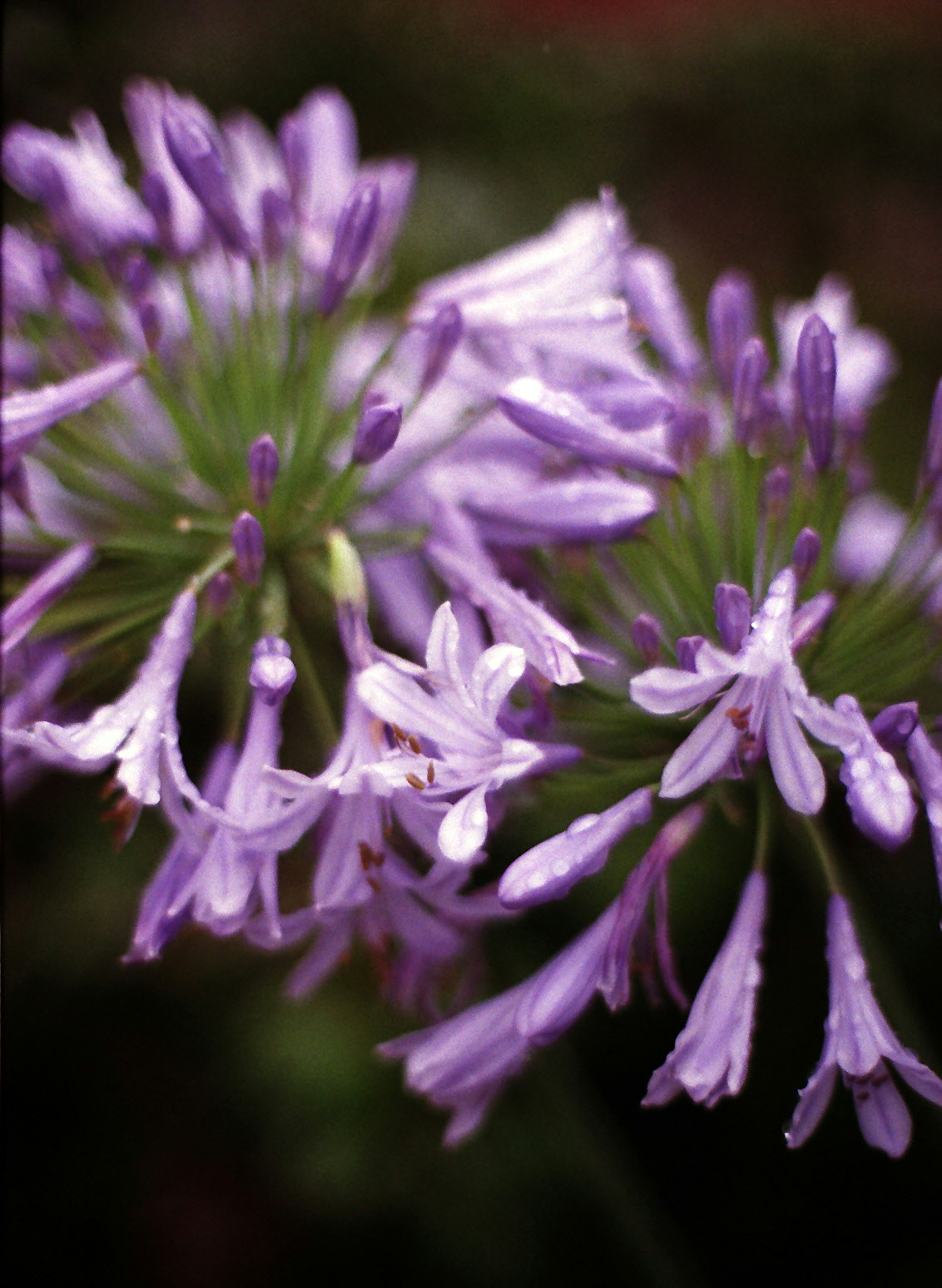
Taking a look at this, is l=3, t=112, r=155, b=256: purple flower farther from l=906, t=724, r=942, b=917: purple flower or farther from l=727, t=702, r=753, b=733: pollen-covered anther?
l=906, t=724, r=942, b=917: purple flower

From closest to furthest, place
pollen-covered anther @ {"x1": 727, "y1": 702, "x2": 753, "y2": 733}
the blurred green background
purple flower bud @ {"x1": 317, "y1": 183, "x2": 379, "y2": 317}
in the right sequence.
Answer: pollen-covered anther @ {"x1": 727, "y1": 702, "x2": 753, "y2": 733}, purple flower bud @ {"x1": 317, "y1": 183, "x2": 379, "y2": 317}, the blurred green background

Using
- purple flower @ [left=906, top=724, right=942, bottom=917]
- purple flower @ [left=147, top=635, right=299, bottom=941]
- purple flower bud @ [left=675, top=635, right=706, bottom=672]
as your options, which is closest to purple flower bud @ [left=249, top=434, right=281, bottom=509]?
purple flower @ [left=147, top=635, right=299, bottom=941]

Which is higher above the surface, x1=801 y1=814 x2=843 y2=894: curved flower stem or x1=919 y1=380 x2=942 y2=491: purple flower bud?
x1=919 y1=380 x2=942 y2=491: purple flower bud

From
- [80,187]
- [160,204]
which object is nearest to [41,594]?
[160,204]

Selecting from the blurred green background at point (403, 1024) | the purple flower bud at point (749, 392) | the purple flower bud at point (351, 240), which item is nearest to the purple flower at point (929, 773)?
the purple flower bud at point (749, 392)

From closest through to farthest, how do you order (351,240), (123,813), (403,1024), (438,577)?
(123,813) → (351,240) → (438,577) → (403,1024)

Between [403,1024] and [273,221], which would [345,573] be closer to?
[273,221]
